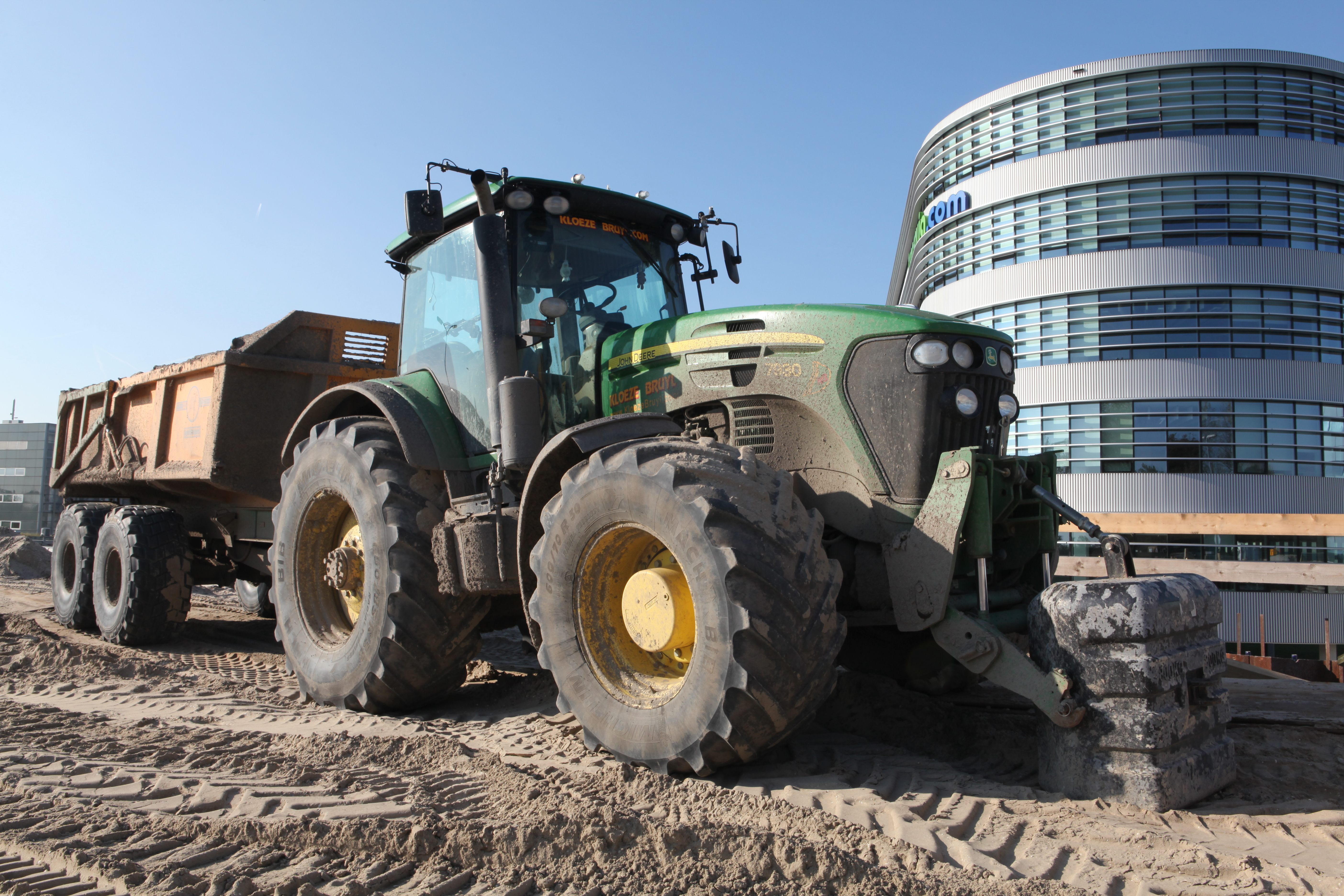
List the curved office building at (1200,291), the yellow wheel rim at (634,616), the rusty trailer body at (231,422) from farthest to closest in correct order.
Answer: the curved office building at (1200,291)
the rusty trailer body at (231,422)
the yellow wheel rim at (634,616)

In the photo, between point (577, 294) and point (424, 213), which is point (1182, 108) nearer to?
point (577, 294)

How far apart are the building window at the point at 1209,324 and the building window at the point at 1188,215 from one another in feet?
4.15

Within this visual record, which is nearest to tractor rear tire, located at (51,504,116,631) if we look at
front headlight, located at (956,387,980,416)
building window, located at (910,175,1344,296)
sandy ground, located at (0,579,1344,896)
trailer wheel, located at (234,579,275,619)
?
trailer wheel, located at (234,579,275,619)

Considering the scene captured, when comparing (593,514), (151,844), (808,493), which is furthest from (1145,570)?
(151,844)

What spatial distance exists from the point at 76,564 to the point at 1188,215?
25.2 meters

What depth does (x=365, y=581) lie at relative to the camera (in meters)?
5.22

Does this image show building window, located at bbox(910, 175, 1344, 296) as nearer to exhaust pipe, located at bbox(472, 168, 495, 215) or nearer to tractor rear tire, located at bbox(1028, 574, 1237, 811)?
exhaust pipe, located at bbox(472, 168, 495, 215)

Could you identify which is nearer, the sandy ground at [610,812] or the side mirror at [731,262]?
the sandy ground at [610,812]

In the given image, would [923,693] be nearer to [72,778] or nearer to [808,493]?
[808,493]

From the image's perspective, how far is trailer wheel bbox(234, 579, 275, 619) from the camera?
33.2 feet

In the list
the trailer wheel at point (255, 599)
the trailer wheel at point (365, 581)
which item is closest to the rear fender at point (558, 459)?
the trailer wheel at point (365, 581)

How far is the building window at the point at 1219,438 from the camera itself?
2402 cm

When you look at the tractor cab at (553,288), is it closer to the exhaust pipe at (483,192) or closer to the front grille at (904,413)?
the exhaust pipe at (483,192)

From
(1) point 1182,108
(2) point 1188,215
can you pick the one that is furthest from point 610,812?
(1) point 1182,108
